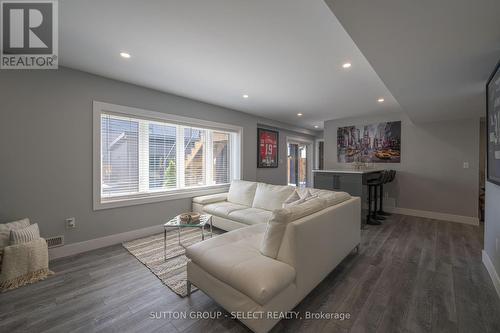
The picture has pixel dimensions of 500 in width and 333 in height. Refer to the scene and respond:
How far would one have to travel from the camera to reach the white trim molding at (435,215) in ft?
13.7

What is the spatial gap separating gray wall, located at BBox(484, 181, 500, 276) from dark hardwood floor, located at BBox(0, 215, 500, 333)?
0.26 meters

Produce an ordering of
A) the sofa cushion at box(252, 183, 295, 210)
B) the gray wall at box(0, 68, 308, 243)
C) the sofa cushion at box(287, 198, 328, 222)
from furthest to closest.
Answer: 1. the sofa cushion at box(252, 183, 295, 210)
2. the gray wall at box(0, 68, 308, 243)
3. the sofa cushion at box(287, 198, 328, 222)

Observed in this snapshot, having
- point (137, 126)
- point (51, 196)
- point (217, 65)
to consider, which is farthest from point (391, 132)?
point (51, 196)

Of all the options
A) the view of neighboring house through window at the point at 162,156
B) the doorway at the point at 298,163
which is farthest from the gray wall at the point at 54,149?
the doorway at the point at 298,163

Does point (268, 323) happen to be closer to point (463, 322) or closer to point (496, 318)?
point (463, 322)

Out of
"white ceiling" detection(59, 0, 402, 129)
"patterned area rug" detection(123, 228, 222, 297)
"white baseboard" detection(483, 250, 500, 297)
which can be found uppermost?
"white ceiling" detection(59, 0, 402, 129)

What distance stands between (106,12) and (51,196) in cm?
235

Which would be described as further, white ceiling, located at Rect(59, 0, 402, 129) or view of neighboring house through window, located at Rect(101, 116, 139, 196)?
view of neighboring house through window, located at Rect(101, 116, 139, 196)

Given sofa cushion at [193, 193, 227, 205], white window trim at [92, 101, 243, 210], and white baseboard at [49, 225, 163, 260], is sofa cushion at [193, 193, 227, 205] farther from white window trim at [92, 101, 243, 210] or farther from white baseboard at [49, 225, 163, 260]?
white baseboard at [49, 225, 163, 260]

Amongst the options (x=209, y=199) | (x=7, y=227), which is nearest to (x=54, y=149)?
(x=7, y=227)

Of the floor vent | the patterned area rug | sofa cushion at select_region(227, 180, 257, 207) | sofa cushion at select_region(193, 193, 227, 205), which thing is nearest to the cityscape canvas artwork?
sofa cushion at select_region(227, 180, 257, 207)

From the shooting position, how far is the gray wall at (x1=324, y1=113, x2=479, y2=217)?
4.21m

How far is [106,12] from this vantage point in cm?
169

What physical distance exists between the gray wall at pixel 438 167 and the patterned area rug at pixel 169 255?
15.0 ft
